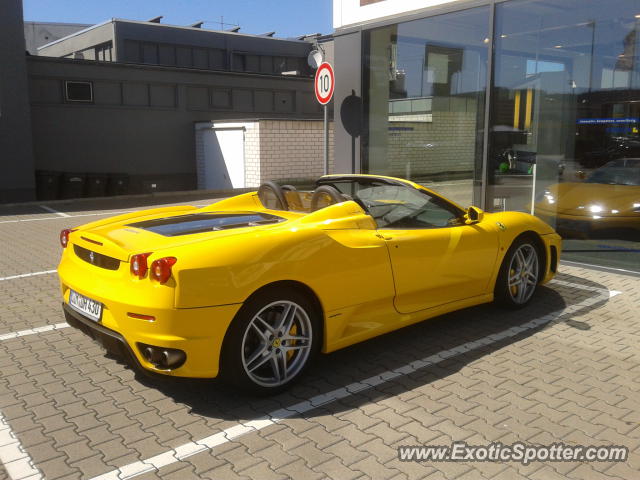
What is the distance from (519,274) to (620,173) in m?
2.80

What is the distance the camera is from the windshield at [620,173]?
728cm

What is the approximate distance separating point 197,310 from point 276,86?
20.1m

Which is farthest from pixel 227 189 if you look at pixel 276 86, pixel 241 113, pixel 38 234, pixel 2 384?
pixel 2 384

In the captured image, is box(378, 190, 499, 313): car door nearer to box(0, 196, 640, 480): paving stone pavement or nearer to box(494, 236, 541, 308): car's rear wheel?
box(494, 236, 541, 308): car's rear wheel

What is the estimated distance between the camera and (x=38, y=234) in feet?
35.2

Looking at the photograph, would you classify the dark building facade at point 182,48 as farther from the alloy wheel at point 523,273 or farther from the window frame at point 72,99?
the alloy wheel at point 523,273

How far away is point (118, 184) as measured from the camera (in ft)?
61.9

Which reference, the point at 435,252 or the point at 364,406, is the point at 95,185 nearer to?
the point at 435,252

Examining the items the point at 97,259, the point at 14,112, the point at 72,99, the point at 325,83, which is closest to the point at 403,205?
the point at 97,259

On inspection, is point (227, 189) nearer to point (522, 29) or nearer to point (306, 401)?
point (522, 29)

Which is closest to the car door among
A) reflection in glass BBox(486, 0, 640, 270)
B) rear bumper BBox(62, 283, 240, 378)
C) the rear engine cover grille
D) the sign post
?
rear bumper BBox(62, 283, 240, 378)

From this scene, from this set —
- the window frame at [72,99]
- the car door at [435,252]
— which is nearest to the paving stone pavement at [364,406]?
the car door at [435,252]

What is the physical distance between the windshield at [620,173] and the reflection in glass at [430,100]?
5.65 ft

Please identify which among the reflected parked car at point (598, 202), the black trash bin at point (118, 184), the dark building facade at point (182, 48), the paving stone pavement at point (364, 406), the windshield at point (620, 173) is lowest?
the paving stone pavement at point (364, 406)
